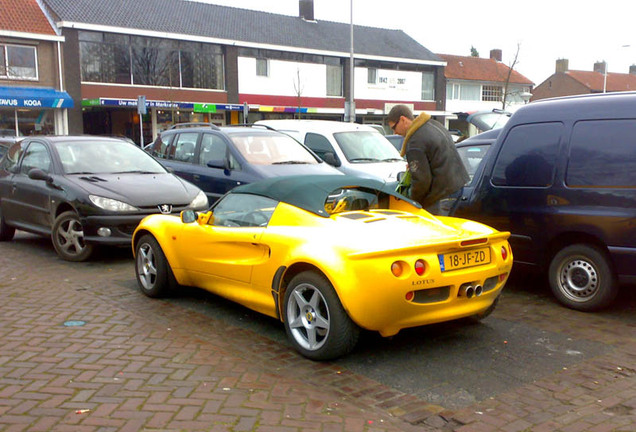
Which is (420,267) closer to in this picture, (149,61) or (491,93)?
(149,61)

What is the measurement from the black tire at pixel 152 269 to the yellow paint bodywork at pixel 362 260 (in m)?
0.50

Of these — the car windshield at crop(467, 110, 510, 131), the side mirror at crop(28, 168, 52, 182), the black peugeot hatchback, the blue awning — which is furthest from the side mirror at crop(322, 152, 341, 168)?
the blue awning

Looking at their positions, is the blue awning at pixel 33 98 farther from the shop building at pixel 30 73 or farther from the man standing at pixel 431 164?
the man standing at pixel 431 164

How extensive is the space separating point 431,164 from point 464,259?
6.60ft

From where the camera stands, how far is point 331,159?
36.1 feet

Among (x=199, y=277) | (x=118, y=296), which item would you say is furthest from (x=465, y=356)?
(x=118, y=296)

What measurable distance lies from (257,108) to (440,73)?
1826 cm

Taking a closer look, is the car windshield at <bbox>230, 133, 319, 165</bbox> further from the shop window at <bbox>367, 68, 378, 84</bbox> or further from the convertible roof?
the shop window at <bbox>367, 68, 378, 84</bbox>

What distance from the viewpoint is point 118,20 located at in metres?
33.7

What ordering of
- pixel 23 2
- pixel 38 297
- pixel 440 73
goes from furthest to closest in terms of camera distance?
pixel 440 73 < pixel 23 2 < pixel 38 297

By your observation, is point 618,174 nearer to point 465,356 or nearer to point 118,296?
point 465,356

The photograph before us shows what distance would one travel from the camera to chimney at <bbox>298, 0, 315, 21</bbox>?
148ft

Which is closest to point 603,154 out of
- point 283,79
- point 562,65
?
point 283,79

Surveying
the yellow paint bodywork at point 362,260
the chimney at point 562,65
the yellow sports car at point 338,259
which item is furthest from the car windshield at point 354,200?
the chimney at point 562,65
